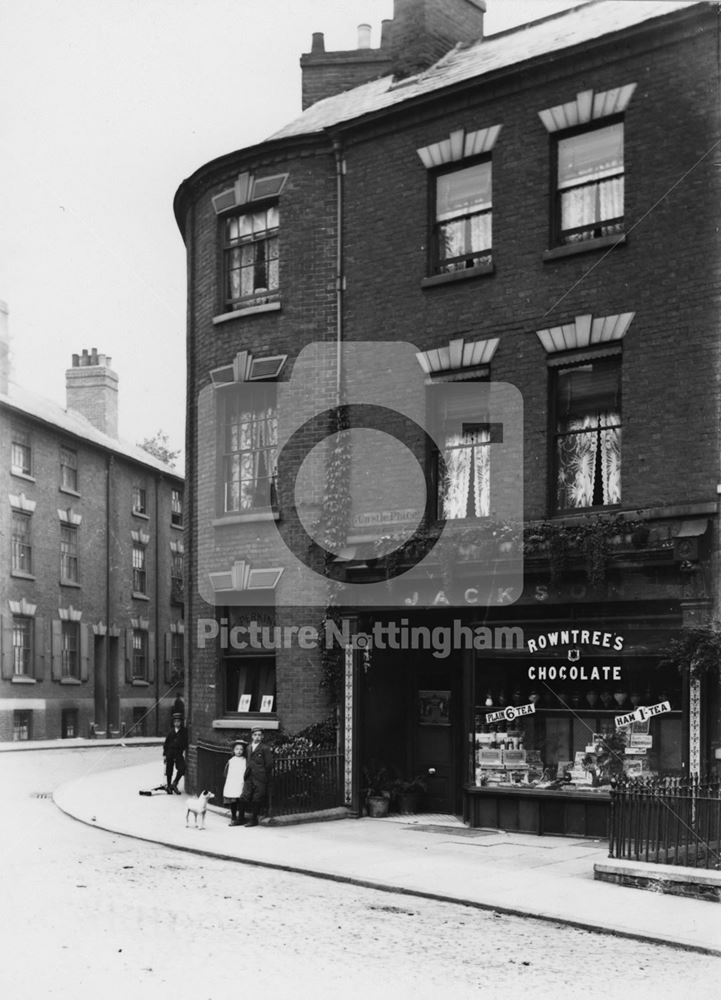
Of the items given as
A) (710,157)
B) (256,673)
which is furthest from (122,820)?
(710,157)

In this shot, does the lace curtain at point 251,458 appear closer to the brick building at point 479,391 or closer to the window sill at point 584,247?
the brick building at point 479,391

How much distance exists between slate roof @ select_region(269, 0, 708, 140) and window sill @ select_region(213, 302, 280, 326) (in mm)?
2803

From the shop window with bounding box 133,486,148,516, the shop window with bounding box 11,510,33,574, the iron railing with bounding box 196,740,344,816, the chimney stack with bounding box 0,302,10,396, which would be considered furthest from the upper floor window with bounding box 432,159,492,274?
the shop window with bounding box 133,486,148,516

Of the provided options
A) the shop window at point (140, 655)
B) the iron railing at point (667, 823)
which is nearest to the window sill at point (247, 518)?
the iron railing at point (667, 823)

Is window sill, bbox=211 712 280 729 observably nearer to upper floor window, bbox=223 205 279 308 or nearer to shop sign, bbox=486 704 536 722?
shop sign, bbox=486 704 536 722

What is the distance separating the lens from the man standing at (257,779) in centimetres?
1684

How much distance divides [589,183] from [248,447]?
7303mm

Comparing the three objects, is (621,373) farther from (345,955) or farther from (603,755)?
(345,955)

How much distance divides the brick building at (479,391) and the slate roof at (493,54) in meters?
0.10

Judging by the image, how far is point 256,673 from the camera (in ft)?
66.6

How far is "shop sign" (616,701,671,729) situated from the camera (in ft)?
50.4

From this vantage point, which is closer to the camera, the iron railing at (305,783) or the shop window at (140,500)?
the iron railing at (305,783)

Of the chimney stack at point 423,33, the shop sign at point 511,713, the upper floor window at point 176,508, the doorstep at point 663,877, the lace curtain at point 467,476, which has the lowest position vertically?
the doorstep at point 663,877

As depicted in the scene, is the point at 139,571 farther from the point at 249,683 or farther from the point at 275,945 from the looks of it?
the point at 275,945
